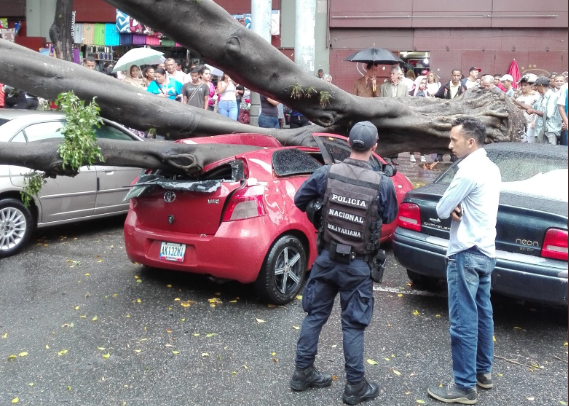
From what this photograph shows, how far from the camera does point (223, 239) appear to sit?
18.6 ft

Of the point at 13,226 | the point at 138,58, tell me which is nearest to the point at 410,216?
the point at 13,226

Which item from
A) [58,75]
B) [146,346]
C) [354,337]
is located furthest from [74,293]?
[354,337]

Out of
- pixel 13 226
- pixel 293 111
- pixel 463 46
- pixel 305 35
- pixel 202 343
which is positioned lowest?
pixel 202 343

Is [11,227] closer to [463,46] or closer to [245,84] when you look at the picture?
[245,84]

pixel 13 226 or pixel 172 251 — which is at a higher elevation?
pixel 13 226

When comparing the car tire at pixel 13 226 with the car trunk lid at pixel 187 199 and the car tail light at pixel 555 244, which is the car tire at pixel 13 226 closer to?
the car trunk lid at pixel 187 199

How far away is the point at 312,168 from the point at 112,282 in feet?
7.78

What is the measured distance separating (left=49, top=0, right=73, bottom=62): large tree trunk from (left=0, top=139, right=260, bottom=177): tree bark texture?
31.8ft

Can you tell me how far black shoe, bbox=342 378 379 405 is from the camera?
4.12 metres

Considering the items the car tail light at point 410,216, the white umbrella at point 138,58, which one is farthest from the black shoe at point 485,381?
the white umbrella at point 138,58

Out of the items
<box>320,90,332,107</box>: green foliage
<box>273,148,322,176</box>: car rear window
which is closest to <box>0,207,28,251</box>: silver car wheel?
<box>273,148,322,176</box>: car rear window

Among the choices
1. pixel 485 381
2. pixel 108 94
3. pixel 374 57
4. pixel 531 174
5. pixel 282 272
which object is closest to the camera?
pixel 485 381

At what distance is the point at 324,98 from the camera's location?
23.8ft

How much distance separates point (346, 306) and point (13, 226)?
4699mm
